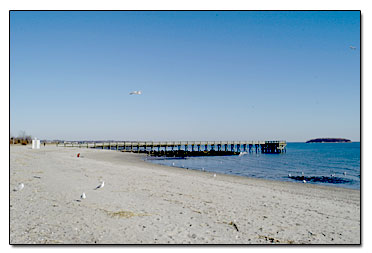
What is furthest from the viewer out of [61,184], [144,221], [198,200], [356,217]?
[61,184]

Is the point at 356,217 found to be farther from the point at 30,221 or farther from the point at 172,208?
the point at 30,221

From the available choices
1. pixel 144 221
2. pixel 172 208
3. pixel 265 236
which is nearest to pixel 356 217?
pixel 265 236

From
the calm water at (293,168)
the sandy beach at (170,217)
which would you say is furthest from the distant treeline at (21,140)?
the sandy beach at (170,217)

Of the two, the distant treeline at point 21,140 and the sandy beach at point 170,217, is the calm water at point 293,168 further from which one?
the distant treeline at point 21,140

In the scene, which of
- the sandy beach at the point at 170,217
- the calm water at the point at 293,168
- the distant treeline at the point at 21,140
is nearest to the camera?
the sandy beach at the point at 170,217

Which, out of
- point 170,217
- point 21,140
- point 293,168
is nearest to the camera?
point 170,217

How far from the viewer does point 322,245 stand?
584 centimetres

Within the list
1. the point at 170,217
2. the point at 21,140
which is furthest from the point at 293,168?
the point at 21,140

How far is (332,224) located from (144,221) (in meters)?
4.68

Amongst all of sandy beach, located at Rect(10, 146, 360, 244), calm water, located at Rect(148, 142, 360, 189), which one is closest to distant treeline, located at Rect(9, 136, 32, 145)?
calm water, located at Rect(148, 142, 360, 189)

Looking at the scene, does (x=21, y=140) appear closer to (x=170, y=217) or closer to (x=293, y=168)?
(x=293, y=168)

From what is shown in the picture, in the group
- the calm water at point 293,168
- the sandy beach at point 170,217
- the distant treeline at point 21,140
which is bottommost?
the calm water at point 293,168

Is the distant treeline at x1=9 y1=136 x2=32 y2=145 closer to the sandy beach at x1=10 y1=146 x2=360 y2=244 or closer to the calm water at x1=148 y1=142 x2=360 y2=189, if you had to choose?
the calm water at x1=148 y1=142 x2=360 y2=189
